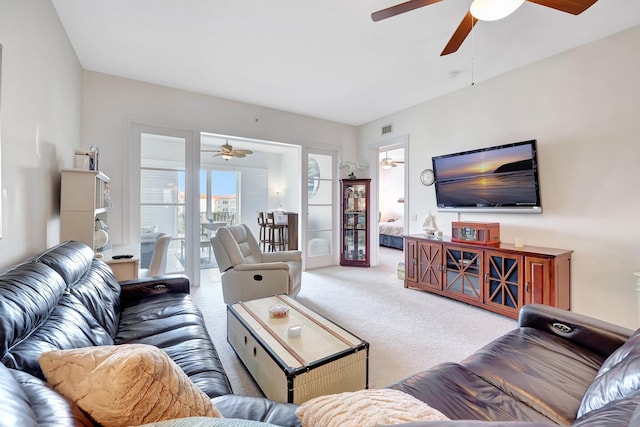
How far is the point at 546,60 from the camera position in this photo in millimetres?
2955

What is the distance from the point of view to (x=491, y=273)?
3.06 meters

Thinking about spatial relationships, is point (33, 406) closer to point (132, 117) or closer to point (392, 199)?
point (132, 117)

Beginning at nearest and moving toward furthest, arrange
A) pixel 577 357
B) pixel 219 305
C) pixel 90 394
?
pixel 90 394, pixel 577 357, pixel 219 305

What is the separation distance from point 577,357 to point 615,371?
57cm

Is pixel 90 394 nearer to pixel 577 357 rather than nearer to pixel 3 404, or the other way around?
pixel 3 404

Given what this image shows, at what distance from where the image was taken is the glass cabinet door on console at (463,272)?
3.17m

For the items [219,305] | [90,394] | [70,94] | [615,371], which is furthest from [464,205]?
[70,94]

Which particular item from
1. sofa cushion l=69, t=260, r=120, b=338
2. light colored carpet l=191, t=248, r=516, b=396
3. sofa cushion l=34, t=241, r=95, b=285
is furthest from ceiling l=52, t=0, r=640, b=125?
light colored carpet l=191, t=248, r=516, b=396

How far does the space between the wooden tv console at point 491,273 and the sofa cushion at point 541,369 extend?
4.31 feet

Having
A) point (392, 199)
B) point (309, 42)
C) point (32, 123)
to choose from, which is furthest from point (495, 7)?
point (392, 199)

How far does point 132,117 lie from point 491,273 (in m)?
4.85

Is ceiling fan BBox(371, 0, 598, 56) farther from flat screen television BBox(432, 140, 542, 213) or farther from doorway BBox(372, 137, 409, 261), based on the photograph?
Answer: doorway BBox(372, 137, 409, 261)

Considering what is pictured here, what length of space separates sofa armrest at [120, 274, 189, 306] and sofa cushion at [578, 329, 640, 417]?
2.61 m

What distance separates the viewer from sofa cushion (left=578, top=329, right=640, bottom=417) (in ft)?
2.87
